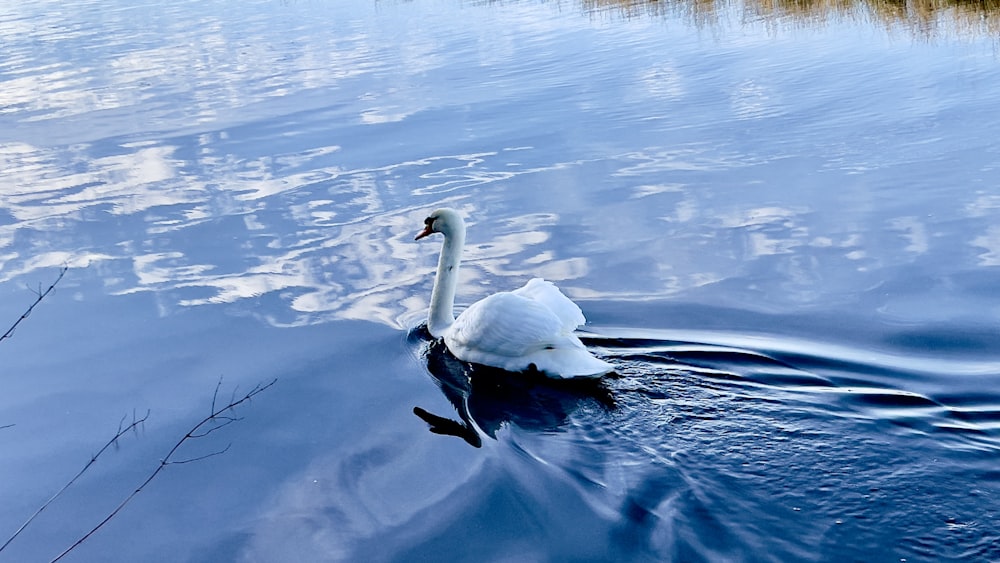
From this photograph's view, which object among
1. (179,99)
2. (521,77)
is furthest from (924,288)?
(179,99)

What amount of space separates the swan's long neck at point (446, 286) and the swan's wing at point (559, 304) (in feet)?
2.29

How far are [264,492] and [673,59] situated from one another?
516 inches

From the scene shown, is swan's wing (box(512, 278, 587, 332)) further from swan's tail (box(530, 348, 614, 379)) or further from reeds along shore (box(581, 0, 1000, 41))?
reeds along shore (box(581, 0, 1000, 41))

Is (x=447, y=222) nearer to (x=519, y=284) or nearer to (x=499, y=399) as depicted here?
(x=519, y=284)

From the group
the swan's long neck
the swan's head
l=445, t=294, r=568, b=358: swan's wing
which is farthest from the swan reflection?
the swan's head

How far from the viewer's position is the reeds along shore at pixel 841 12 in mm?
17359

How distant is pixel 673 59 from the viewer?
17234mm

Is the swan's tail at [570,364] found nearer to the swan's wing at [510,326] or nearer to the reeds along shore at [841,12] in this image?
the swan's wing at [510,326]

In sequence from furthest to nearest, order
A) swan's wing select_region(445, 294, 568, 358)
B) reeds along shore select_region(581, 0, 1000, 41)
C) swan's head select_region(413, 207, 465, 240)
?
1. reeds along shore select_region(581, 0, 1000, 41)
2. swan's head select_region(413, 207, 465, 240)
3. swan's wing select_region(445, 294, 568, 358)

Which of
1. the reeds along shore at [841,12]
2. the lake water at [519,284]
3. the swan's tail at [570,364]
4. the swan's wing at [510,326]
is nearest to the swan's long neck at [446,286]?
the lake water at [519,284]

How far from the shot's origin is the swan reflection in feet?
20.9

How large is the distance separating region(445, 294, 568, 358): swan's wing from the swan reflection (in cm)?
19

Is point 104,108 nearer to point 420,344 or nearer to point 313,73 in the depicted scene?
point 313,73

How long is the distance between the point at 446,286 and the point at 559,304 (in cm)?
111
